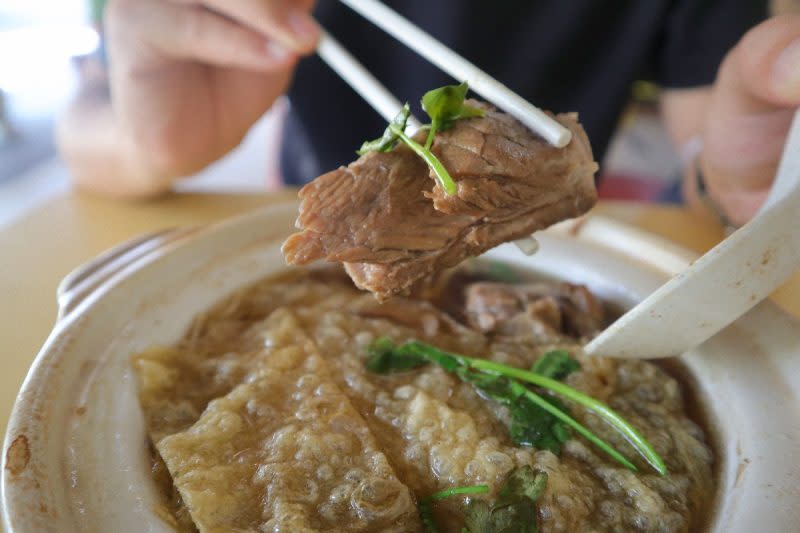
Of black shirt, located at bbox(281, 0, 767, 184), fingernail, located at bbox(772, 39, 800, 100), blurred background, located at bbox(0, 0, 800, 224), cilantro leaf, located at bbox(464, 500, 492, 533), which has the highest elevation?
fingernail, located at bbox(772, 39, 800, 100)

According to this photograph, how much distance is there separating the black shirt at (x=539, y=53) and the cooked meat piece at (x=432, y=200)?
1318 mm

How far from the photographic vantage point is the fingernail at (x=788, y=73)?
1.04 m

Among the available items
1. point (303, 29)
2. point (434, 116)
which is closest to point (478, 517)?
point (434, 116)

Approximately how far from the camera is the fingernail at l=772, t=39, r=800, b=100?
40.9 inches

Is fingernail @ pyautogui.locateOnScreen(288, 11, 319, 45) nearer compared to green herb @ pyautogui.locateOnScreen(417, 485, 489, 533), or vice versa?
green herb @ pyautogui.locateOnScreen(417, 485, 489, 533)

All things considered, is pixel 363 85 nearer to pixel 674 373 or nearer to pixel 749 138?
pixel 674 373

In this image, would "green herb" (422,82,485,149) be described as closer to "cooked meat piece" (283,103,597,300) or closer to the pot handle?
"cooked meat piece" (283,103,597,300)

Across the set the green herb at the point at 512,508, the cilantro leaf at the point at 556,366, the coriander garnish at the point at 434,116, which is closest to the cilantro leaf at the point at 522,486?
the green herb at the point at 512,508

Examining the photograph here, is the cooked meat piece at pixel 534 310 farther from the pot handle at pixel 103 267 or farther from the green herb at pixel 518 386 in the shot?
the pot handle at pixel 103 267

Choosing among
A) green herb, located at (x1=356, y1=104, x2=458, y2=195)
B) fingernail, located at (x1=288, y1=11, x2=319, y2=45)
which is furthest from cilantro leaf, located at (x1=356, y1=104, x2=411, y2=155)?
fingernail, located at (x1=288, y1=11, x2=319, y2=45)

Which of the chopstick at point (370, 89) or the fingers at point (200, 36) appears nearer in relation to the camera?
the chopstick at point (370, 89)

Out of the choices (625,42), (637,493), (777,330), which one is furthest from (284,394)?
(625,42)

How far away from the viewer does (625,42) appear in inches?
82.9

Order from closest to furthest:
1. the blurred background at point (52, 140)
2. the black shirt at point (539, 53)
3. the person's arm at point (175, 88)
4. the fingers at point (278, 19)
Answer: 1. the fingers at point (278, 19)
2. the person's arm at point (175, 88)
3. the black shirt at point (539, 53)
4. the blurred background at point (52, 140)
